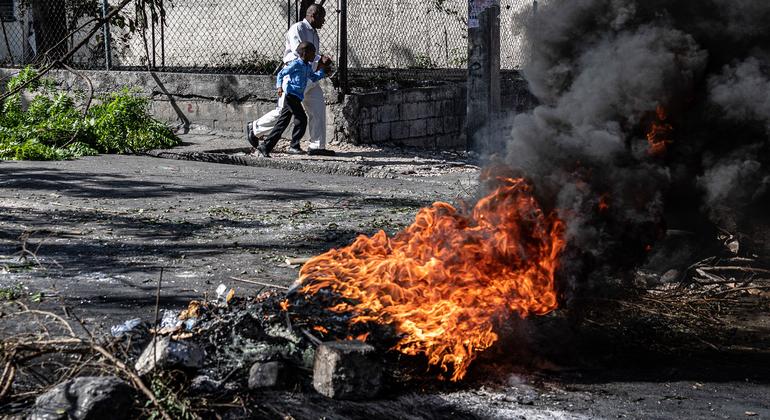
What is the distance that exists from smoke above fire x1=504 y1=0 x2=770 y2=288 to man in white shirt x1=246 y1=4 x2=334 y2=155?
796 cm

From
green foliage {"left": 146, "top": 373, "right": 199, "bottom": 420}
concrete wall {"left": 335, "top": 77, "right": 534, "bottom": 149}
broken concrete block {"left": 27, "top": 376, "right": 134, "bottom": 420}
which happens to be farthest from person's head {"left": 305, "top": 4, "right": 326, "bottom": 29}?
broken concrete block {"left": 27, "top": 376, "right": 134, "bottom": 420}

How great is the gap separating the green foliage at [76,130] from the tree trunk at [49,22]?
3.74 meters

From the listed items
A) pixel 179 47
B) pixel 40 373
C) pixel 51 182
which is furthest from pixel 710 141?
pixel 179 47

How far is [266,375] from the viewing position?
14.8 ft

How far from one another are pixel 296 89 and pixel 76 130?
3.56 metres

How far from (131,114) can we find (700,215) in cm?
1081

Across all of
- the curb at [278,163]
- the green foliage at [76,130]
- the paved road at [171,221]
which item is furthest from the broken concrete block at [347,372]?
the green foliage at [76,130]

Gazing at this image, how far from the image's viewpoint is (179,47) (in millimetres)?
18375

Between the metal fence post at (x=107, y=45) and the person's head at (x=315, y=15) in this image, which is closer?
Result: the person's head at (x=315, y=15)

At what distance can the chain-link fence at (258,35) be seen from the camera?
16578 mm

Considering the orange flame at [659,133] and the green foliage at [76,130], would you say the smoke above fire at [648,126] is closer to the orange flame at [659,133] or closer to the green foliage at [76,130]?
the orange flame at [659,133]

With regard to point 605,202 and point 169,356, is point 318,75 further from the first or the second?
point 169,356

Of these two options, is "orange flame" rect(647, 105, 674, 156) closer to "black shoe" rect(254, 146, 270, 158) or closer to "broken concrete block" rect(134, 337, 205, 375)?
"broken concrete block" rect(134, 337, 205, 375)

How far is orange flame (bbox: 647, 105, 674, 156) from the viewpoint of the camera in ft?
17.9
